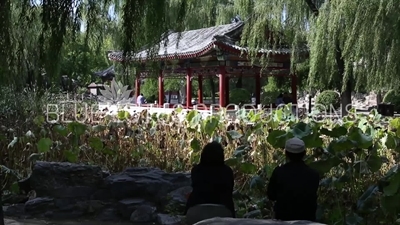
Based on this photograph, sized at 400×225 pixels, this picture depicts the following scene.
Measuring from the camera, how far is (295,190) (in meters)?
2.59

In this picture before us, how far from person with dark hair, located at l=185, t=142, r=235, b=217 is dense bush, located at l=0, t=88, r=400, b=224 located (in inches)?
42.5

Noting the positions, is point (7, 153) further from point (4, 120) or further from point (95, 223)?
point (95, 223)

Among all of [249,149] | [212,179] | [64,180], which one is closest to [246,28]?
[249,149]

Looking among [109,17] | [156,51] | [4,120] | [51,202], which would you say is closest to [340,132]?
[156,51]

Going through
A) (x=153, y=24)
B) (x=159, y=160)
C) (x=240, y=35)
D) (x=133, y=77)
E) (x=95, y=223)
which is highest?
(x=240, y=35)

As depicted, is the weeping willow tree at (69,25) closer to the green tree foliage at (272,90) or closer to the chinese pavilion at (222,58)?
the chinese pavilion at (222,58)

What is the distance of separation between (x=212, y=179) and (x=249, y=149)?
86.1 inches

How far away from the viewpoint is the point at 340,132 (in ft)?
13.0

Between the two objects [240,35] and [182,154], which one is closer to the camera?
[182,154]

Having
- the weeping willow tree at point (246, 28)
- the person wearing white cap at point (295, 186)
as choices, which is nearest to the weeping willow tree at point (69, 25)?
the weeping willow tree at point (246, 28)

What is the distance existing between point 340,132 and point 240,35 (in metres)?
9.39

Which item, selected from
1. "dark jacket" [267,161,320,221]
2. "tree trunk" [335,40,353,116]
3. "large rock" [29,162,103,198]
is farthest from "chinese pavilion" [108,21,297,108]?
"dark jacket" [267,161,320,221]

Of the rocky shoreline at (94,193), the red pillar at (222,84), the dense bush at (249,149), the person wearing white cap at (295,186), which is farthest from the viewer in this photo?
the red pillar at (222,84)

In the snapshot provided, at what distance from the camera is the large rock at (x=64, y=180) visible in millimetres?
4996
